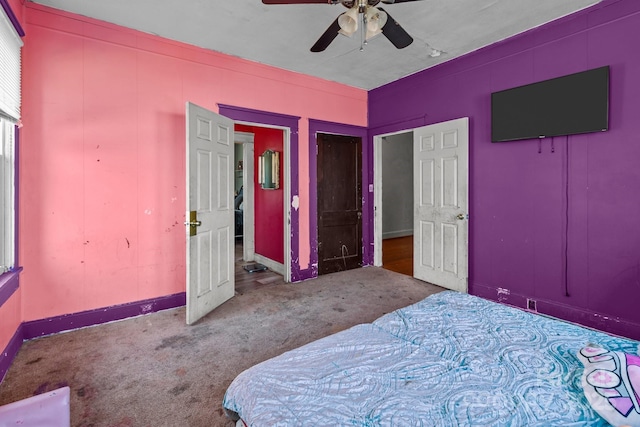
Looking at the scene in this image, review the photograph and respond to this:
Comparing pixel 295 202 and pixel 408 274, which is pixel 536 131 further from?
pixel 295 202

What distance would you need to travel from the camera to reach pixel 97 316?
299 centimetres

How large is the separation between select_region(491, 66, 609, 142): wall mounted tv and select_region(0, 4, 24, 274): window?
434 cm

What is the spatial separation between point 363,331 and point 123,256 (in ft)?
8.63

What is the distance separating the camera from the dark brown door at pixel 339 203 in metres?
4.71

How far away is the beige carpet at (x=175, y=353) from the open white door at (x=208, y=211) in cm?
23

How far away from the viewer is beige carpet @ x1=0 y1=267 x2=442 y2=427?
1.86 m

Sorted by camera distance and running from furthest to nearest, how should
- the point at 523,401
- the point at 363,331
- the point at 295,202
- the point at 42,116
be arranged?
the point at 295,202
the point at 42,116
the point at 363,331
the point at 523,401

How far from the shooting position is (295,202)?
14.5 feet

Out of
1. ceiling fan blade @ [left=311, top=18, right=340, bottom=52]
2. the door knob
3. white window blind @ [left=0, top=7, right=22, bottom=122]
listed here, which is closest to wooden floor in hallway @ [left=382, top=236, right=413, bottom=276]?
the door knob

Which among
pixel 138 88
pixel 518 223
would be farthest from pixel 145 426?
pixel 518 223

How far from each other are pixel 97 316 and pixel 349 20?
3.35m

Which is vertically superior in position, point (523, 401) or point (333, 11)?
point (333, 11)

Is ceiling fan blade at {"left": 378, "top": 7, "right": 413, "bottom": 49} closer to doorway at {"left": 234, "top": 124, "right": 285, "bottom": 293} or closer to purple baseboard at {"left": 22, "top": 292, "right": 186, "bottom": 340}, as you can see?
doorway at {"left": 234, "top": 124, "right": 285, "bottom": 293}

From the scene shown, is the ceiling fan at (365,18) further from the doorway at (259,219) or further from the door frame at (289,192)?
the doorway at (259,219)
